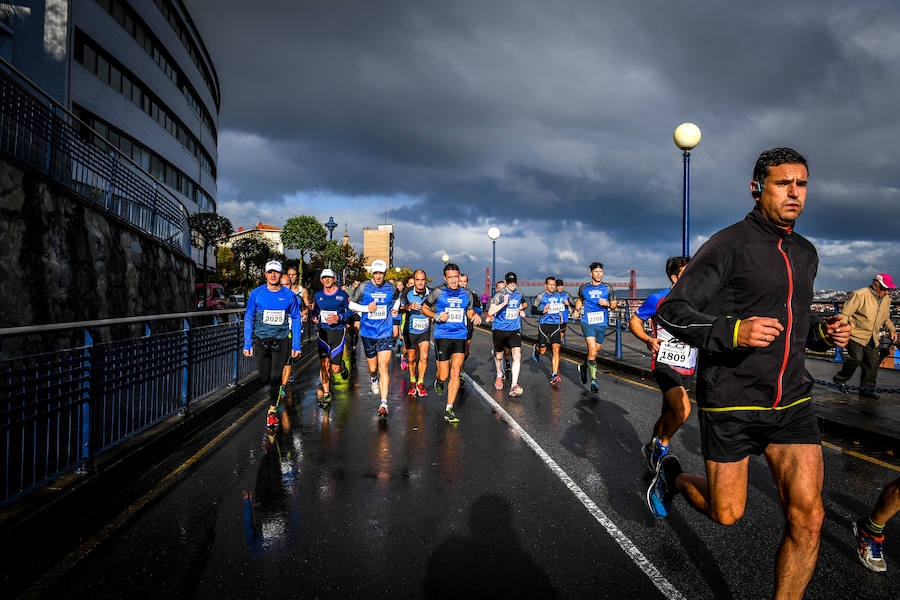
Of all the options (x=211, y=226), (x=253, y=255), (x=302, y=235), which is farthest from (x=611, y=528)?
(x=253, y=255)

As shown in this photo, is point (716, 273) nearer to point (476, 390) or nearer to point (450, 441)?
point (450, 441)

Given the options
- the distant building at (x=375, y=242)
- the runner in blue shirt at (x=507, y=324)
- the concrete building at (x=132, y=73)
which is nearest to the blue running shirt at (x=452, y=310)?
the runner in blue shirt at (x=507, y=324)

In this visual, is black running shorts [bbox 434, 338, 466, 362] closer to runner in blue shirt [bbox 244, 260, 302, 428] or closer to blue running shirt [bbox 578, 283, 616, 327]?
runner in blue shirt [bbox 244, 260, 302, 428]

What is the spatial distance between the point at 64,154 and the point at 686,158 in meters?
11.9

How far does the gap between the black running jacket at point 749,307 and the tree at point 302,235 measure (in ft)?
204

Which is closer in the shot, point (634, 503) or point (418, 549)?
point (418, 549)

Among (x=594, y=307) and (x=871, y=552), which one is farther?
(x=594, y=307)

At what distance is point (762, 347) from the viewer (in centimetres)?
227

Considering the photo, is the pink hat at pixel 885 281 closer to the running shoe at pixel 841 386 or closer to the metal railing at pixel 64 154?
the running shoe at pixel 841 386

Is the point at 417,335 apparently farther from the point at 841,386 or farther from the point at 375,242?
the point at 375,242

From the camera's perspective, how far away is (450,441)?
566 cm

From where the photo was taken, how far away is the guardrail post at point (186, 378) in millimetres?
6226

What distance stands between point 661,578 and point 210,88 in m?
50.4

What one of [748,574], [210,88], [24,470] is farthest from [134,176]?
[210,88]
